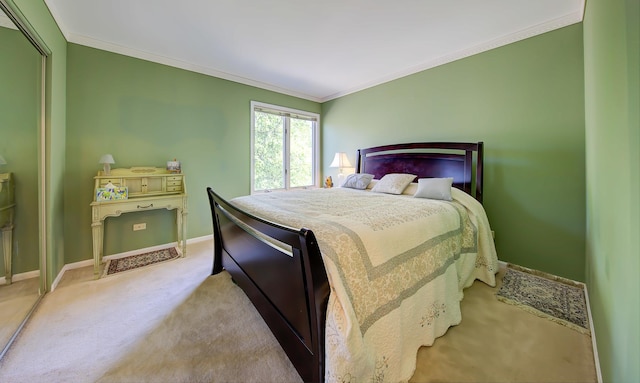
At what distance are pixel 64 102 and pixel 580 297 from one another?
561 cm

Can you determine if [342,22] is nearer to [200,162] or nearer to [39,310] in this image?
[200,162]

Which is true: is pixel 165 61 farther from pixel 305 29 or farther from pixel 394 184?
pixel 394 184

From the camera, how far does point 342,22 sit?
Answer: 95.3 inches

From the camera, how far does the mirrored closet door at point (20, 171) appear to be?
167cm

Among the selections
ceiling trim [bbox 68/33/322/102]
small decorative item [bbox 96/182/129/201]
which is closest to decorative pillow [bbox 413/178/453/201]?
ceiling trim [bbox 68/33/322/102]

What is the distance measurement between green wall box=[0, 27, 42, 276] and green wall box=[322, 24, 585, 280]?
4226 millimetres

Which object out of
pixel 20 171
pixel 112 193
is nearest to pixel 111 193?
pixel 112 193

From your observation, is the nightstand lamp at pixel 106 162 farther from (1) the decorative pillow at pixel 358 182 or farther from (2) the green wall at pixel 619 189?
(2) the green wall at pixel 619 189

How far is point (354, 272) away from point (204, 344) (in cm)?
121

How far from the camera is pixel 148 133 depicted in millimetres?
3178

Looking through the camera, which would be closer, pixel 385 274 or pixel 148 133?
pixel 385 274

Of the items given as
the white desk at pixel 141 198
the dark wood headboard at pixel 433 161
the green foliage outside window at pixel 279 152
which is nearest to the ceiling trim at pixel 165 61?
the green foliage outside window at pixel 279 152

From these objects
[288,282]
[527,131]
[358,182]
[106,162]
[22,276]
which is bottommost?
[22,276]

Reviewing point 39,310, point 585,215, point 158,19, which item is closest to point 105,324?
point 39,310
